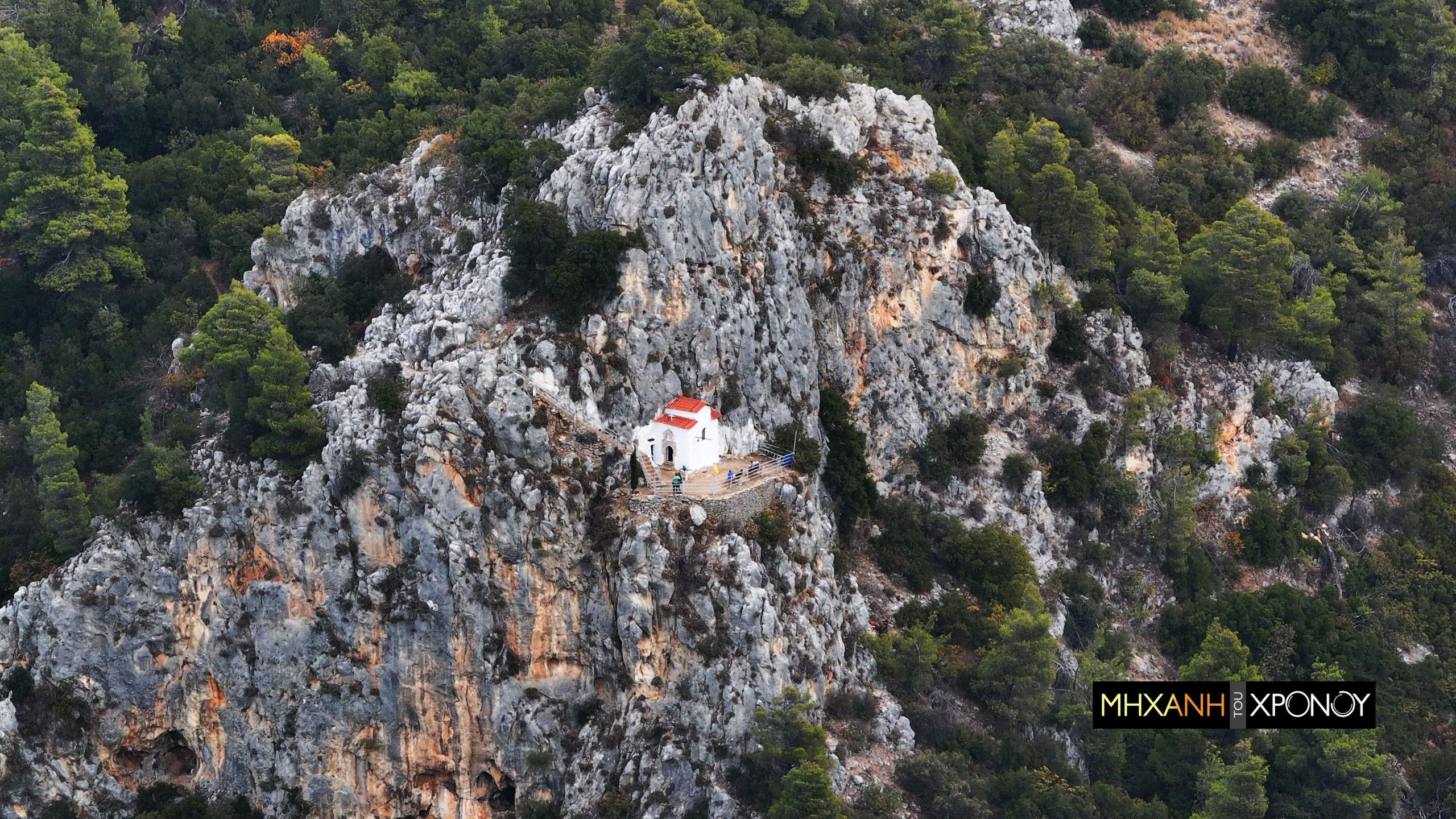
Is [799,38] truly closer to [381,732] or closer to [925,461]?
[925,461]

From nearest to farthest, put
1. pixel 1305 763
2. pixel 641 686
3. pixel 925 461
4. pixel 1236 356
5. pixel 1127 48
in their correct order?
pixel 641 686, pixel 1305 763, pixel 925 461, pixel 1236 356, pixel 1127 48

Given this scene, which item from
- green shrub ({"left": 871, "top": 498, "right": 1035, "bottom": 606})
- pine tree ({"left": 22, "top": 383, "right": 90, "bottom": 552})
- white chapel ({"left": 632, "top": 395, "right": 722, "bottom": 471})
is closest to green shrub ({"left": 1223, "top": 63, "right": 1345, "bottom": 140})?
green shrub ({"left": 871, "top": 498, "right": 1035, "bottom": 606})

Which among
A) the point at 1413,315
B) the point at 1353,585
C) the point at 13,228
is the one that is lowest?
the point at 1353,585

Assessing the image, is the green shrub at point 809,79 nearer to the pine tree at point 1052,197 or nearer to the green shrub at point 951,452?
the pine tree at point 1052,197

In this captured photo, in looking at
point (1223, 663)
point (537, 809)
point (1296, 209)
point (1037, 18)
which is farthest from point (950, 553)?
point (1037, 18)

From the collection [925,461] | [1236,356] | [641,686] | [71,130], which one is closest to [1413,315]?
[1236,356]
